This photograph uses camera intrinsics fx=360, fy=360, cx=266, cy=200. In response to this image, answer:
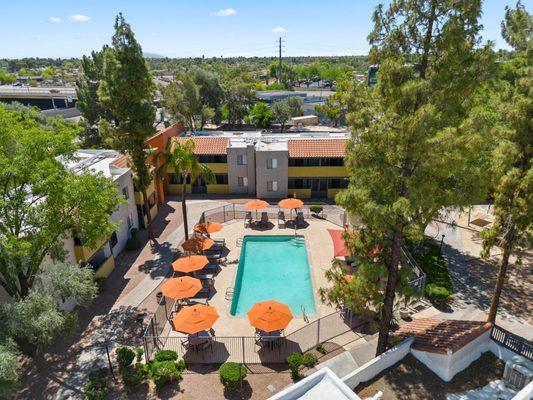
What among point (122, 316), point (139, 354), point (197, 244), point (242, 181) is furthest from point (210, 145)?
point (139, 354)

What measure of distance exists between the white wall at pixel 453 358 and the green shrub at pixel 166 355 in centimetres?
1156

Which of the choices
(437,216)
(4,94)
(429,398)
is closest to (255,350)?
(429,398)

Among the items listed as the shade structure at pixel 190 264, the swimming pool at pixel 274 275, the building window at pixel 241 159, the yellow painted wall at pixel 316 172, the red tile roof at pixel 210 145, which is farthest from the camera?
the red tile roof at pixel 210 145

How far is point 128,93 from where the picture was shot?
25.8 m

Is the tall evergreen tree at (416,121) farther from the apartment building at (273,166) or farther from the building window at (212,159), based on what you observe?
the building window at (212,159)

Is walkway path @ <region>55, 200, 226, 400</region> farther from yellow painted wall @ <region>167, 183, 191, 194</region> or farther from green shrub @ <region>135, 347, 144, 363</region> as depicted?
yellow painted wall @ <region>167, 183, 191, 194</region>

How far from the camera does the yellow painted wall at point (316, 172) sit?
1544 inches

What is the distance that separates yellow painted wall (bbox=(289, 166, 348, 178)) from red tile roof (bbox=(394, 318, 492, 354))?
22.4 meters

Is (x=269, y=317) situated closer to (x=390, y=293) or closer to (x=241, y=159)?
(x=390, y=293)

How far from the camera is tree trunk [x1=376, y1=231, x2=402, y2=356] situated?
1473 cm

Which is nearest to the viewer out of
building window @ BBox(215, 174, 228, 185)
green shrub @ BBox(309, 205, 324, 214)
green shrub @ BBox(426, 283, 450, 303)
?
green shrub @ BBox(426, 283, 450, 303)

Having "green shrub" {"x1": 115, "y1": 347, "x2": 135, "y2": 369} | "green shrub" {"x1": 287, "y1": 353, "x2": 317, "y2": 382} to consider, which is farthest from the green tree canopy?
"green shrub" {"x1": 287, "y1": 353, "x2": 317, "y2": 382}

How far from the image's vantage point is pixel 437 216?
542 inches

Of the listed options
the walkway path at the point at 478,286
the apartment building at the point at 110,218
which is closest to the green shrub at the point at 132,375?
the apartment building at the point at 110,218
